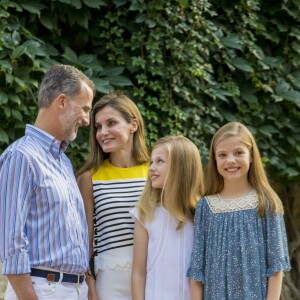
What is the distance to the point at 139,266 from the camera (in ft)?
10.6

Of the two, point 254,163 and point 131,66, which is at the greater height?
point 131,66

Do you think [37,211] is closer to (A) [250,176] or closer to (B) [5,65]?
(A) [250,176]

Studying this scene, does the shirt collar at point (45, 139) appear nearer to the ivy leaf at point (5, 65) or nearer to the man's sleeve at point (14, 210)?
the man's sleeve at point (14, 210)

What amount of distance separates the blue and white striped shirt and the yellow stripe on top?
46 centimetres

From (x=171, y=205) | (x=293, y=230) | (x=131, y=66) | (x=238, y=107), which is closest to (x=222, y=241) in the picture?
(x=171, y=205)

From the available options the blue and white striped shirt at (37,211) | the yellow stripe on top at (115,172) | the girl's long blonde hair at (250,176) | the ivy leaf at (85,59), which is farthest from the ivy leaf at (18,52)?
the girl's long blonde hair at (250,176)

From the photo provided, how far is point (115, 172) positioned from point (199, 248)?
551mm

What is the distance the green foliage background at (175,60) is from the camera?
13.4 ft

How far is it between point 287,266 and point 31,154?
1.12 meters

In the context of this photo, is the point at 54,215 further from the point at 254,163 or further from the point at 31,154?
the point at 254,163

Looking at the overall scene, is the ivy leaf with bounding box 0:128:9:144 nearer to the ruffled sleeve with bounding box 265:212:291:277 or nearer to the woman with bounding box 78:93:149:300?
the woman with bounding box 78:93:149:300

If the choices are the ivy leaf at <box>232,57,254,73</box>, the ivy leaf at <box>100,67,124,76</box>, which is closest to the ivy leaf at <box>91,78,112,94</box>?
the ivy leaf at <box>100,67,124,76</box>

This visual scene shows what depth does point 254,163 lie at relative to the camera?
3.25 m

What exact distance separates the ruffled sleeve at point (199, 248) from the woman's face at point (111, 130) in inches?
19.0
